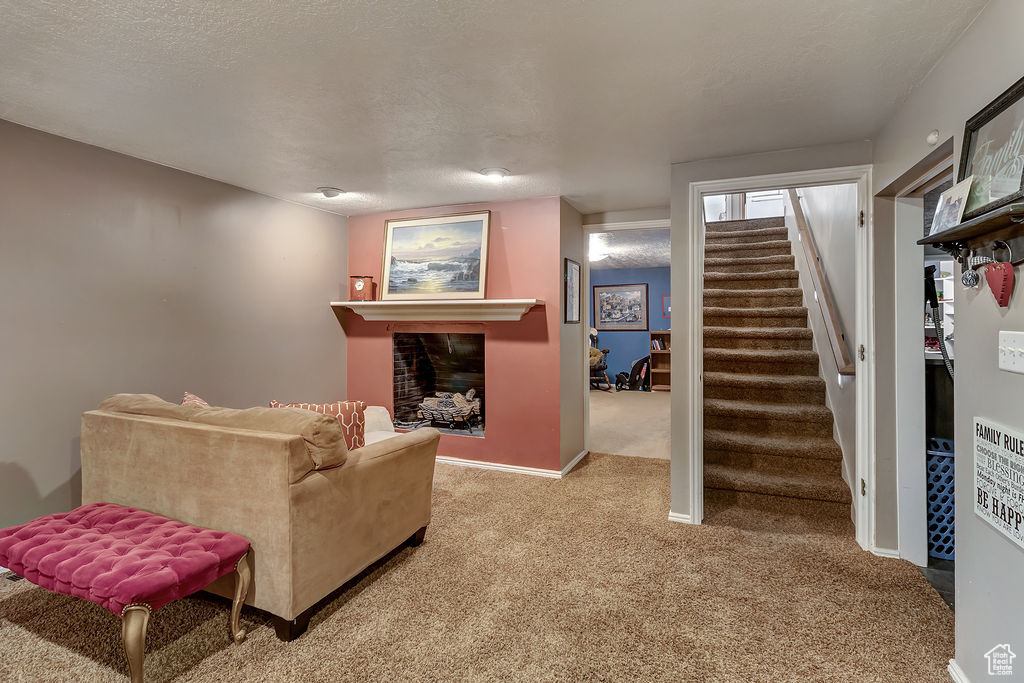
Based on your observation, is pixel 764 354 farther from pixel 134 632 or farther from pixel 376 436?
pixel 134 632

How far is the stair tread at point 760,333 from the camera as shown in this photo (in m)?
3.83

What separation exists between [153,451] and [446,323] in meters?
2.40

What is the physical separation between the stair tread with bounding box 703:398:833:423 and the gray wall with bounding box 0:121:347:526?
11.1 ft

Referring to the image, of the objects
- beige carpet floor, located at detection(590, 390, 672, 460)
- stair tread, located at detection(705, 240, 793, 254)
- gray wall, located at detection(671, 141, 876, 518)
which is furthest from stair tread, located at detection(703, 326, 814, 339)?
gray wall, located at detection(671, 141, 876, 518)

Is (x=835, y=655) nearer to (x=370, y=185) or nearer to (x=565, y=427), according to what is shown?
(x=565, y=427)

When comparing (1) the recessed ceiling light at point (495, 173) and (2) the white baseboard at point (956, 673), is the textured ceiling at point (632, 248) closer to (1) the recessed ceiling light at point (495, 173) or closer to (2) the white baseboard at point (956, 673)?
(1) the recessed ceiling light at point (495, 173)

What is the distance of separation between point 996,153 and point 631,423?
4.67 m

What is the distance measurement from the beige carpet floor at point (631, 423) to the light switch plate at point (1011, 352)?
2615 mm

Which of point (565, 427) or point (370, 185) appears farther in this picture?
point (565, 427)

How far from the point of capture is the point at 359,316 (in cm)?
442

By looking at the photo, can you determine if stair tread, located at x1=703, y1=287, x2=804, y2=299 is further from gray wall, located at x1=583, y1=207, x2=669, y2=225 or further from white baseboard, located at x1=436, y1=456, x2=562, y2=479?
white baseboard, located at x1=436, y1=456, x2=562, y2=479

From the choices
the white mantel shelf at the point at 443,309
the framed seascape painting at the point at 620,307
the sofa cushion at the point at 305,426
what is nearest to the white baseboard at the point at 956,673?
the sofa cushion at the point at 305,426

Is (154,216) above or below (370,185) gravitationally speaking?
below

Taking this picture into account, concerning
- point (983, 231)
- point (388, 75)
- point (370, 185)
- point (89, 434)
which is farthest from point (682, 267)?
point (89, 434)
